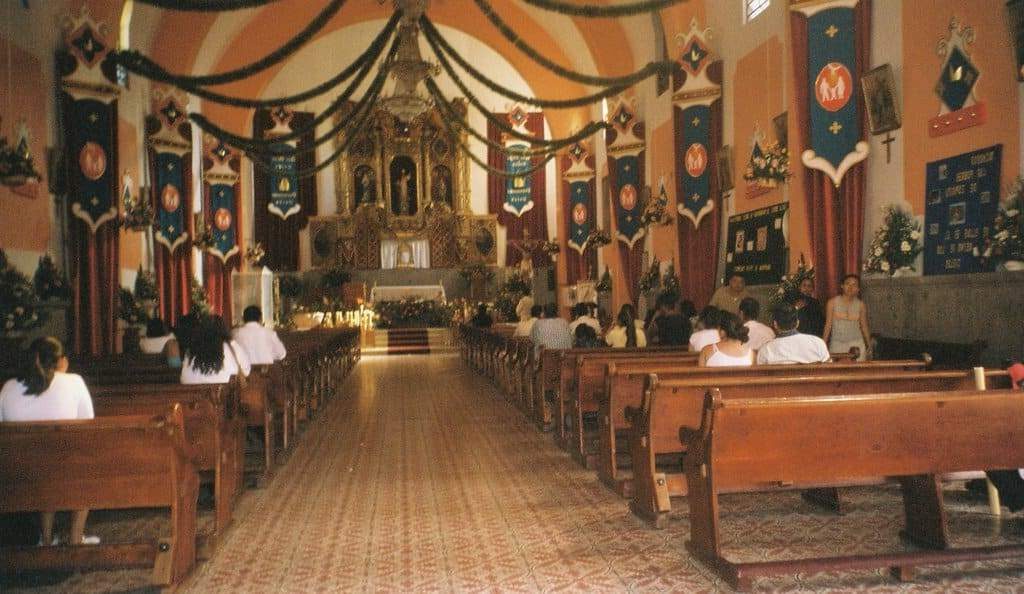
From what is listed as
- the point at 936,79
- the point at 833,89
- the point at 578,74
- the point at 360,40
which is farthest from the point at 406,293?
the point at 936,79

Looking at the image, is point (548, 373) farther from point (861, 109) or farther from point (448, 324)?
point (448, 324)

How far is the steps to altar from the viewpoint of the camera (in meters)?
20.0

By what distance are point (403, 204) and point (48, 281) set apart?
15685mm

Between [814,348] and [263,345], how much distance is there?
200 inches

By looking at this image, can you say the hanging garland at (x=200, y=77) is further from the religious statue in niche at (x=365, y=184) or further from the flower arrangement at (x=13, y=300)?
the religious statue in niche at (x=365, y=184)

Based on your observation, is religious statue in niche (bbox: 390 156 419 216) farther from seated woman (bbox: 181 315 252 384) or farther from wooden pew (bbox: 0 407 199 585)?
wooden pew (bbox: 0 407 199 585)

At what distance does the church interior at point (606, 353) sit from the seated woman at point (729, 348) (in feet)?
0.06

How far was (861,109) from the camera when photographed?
831 cm

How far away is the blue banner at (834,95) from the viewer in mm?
8328

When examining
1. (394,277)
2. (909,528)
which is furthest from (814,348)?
(394,277)

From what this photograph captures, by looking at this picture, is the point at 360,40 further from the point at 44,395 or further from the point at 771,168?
the point at 44,395

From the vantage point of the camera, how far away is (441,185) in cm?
2512

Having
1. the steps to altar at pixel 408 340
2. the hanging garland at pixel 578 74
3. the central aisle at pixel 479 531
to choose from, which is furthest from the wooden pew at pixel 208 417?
the steps to altar at pixel 408 340

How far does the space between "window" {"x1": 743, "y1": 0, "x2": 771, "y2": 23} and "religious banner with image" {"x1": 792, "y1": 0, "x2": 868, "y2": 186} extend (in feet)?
8.78
